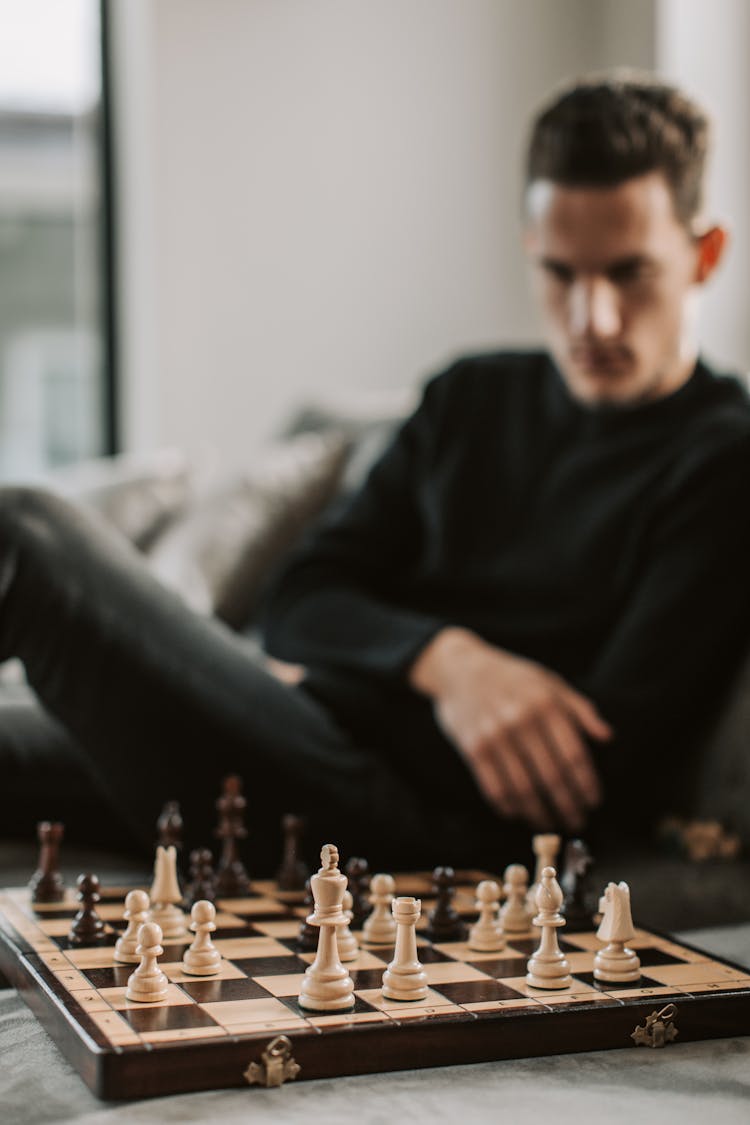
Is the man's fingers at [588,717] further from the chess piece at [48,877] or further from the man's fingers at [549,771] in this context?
the chess piece at [48,877]

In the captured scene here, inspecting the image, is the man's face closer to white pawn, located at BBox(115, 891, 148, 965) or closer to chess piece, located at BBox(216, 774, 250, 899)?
chess piece, located at BBox(216, 774, 250, 899)

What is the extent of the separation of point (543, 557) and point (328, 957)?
3.00 feet

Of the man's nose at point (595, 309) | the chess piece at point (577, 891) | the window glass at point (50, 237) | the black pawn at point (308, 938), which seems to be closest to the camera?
the black pawn at point (308, 938)

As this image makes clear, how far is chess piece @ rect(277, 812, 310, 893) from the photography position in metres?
1.58

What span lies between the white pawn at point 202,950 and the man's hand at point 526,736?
582mm

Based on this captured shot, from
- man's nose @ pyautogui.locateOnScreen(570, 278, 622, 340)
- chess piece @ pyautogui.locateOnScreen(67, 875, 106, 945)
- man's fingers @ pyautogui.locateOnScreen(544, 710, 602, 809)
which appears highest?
man's nose @ pyautogui.locateOnScreen(570, 278, 622, 340)

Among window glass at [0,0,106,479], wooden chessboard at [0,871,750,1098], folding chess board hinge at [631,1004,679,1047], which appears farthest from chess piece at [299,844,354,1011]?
window glass at [0,0,106,479]

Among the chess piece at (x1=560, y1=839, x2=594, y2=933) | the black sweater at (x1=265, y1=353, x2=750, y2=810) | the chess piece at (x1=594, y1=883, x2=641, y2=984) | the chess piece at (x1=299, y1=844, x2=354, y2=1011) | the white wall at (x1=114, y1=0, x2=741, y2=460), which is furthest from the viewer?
the white wall at (x1=114, y1=0, x2=741, y2=460)

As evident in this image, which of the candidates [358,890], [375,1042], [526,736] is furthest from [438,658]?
A: [375,1042]

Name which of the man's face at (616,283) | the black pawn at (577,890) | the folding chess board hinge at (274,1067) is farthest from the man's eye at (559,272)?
the folding chess board hinge at (274,1067)

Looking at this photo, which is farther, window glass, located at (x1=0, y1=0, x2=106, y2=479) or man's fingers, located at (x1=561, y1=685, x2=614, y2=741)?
window glass, located at (x1=0, y1=0, x2=106, y2=479)

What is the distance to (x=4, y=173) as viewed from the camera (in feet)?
13.6

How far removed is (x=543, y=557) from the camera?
1.93m

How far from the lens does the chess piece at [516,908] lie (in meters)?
1.39
